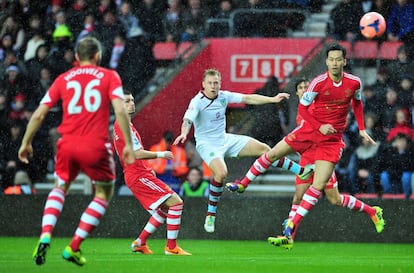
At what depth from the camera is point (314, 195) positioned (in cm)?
1331

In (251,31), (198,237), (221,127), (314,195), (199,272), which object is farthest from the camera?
(251,31)

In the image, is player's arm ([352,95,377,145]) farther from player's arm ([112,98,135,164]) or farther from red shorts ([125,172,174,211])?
player's arm ([112,98,135,164])

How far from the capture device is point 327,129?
43.7 ft

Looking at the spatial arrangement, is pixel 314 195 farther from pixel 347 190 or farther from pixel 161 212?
pixel 347 190

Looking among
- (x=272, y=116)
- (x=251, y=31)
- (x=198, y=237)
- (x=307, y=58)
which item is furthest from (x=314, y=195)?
(x=251, y=31)

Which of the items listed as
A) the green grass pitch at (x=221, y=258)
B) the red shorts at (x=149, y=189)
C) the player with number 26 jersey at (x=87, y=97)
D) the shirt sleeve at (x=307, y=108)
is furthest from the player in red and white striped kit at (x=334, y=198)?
the player with number 26 jersey at (x=87, y=97)

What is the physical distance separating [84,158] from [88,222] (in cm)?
60

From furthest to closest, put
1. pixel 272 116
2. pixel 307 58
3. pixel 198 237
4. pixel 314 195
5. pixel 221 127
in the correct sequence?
pixel 307 58 → pixel 272 116 → pixel 198 237 → pixel 221 127 → pixel 314 195

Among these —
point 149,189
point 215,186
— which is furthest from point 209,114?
point 149,189

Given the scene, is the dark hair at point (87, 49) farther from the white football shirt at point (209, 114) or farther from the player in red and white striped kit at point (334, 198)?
the player in red and white striped kit at point (334, 198)

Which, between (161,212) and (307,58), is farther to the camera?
(307,58)

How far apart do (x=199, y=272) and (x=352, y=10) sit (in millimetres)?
11060

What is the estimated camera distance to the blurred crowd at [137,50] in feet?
60.7

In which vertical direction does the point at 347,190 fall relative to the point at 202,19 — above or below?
below
